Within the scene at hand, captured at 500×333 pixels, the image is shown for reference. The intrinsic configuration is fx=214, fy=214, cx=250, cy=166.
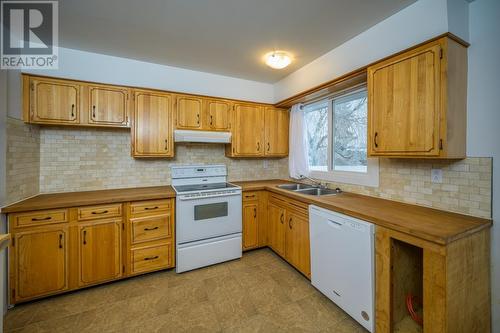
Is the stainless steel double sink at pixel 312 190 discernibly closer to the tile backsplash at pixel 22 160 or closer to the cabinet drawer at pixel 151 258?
the cabinet drawer at pixel 151 258

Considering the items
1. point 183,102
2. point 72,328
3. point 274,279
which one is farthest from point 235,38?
point 72,328

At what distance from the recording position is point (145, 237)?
2438 millimetres

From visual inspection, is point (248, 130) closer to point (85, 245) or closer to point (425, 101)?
point (425, 101)

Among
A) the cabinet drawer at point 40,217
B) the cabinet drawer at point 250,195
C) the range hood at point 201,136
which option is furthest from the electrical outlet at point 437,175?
the cabinet drawer at point 40,217

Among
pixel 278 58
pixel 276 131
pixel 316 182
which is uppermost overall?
pixel 278 58

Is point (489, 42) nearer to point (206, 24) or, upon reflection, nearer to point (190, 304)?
point (206, 24)

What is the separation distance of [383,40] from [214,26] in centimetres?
154

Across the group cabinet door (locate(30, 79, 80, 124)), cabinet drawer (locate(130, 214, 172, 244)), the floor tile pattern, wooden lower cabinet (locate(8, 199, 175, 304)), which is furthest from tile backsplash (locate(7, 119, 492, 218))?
the floor tile pattern

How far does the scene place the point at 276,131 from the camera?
11.6 feet

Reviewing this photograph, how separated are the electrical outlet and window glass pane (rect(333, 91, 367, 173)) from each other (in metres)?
0.67

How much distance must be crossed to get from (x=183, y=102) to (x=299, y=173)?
6.44 ft

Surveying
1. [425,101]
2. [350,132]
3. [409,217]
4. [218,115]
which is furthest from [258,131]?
[409,217]

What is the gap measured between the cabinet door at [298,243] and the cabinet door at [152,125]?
5.86 ft

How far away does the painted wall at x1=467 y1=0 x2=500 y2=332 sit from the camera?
4.83 feet
